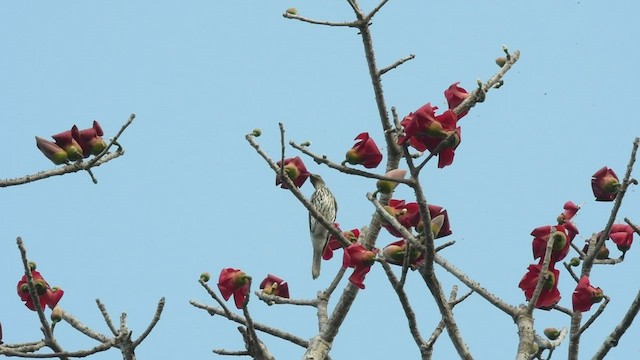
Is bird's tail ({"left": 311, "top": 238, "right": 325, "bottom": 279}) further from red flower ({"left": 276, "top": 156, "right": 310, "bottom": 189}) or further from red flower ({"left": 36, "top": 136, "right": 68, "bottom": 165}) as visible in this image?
red flower ({"left": 36, "top": 136, "right": 68, "bottom": 165})

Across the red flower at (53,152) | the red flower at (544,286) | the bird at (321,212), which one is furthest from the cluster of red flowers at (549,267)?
the bird at (321,212)

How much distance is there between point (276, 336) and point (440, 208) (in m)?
1.53

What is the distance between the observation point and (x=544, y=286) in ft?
13.3

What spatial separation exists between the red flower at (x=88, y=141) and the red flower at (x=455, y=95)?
1.67 meters

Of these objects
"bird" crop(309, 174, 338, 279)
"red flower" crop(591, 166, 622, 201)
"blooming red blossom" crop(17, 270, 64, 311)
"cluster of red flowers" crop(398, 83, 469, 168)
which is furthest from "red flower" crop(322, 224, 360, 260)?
"bird" crop(309, 174, 338, 279)

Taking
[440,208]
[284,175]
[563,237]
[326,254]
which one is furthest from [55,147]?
[563,237]

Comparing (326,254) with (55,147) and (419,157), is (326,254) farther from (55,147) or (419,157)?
(55,147)

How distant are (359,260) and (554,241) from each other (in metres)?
0.76

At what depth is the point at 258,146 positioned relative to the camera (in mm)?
4410

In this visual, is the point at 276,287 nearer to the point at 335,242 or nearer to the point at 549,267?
the point at 335,242

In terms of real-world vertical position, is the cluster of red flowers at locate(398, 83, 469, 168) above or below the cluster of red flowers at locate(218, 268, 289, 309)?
above

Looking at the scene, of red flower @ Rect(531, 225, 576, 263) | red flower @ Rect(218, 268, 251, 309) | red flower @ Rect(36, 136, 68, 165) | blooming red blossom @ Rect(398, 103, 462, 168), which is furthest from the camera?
red flower @ Rect(36, 136, 68, 165)

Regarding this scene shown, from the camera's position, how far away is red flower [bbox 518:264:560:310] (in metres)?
4.05

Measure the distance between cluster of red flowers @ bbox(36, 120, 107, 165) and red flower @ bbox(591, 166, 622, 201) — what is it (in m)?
2.31
